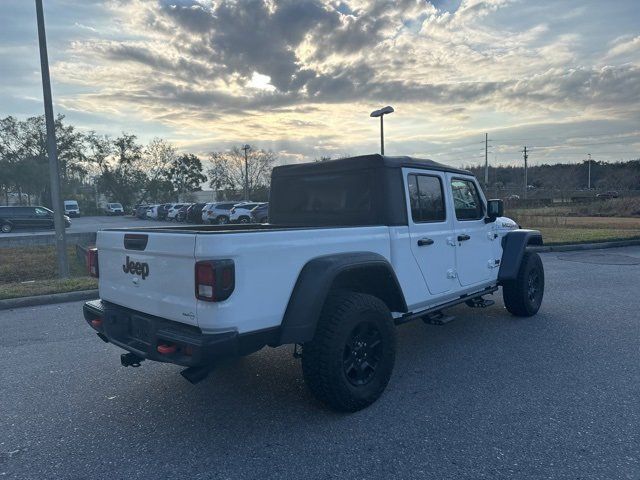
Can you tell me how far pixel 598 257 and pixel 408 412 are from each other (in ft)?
34.2

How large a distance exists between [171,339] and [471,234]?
3.36 m

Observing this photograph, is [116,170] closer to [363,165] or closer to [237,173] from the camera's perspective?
[237,173]

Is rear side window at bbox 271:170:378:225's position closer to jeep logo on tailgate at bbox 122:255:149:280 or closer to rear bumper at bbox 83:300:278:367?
rear bumper at bbox 83:300:278:367

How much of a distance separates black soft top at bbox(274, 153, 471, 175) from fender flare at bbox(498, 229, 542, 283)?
129 centimetres

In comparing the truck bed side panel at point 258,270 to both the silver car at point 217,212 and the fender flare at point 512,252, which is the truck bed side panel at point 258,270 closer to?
the fender flare at point 512,252

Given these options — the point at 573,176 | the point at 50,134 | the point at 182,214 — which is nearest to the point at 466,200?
the point at 50,134

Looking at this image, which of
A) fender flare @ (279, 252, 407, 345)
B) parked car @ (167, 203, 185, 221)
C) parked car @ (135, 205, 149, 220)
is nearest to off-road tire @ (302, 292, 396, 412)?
fender flare @ (279, 252, 407, 345)

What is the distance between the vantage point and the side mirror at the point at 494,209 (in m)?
5.27

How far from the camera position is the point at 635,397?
3.66 meters

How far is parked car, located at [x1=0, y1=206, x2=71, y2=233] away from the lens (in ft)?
91.0

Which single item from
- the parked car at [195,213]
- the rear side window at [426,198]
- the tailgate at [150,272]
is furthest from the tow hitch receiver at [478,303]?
the parked car at [195,213]

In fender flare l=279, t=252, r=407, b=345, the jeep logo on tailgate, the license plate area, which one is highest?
the jeep logo on tailgate

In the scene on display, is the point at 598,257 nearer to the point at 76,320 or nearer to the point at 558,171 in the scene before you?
the point at 76,320

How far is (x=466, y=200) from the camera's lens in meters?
5.09
